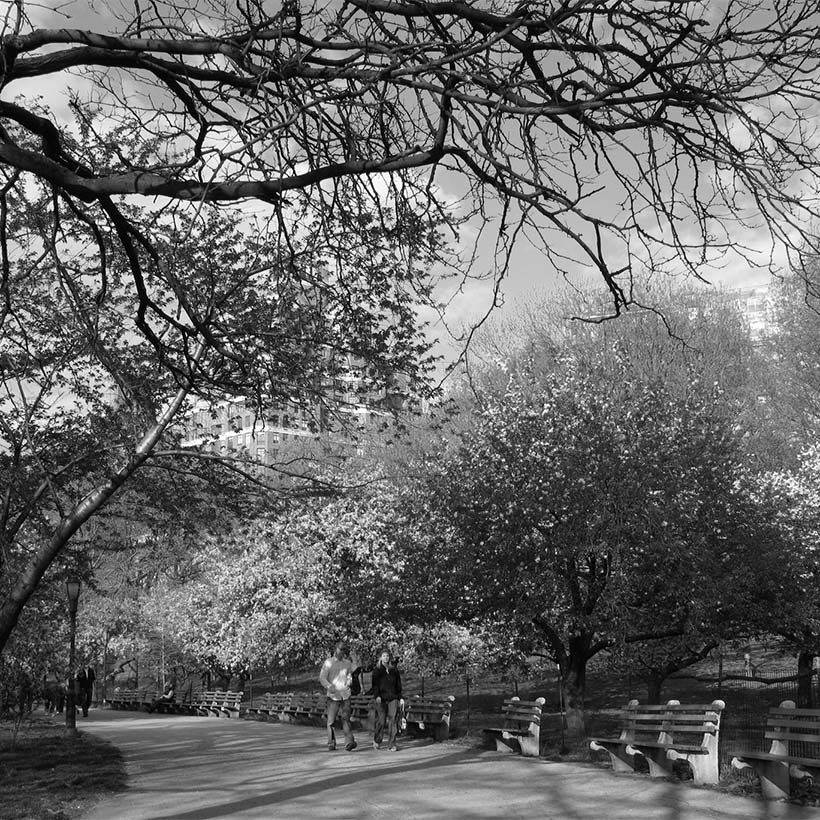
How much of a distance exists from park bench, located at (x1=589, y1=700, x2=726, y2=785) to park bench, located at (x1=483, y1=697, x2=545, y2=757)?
85.9 inches

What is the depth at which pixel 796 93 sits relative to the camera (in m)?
5.14

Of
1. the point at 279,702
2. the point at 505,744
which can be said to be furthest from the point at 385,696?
the point at 279,702

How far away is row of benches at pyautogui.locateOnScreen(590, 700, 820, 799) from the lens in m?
9.07

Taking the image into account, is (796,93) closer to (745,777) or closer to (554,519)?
(745,777)

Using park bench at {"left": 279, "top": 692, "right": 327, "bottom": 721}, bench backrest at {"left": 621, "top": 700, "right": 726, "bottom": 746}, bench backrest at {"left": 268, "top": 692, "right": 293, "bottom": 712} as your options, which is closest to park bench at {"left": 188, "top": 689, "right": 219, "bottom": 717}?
bench backrest at {"left": 268, "top": 692, "right": 293, "bottom": 712}

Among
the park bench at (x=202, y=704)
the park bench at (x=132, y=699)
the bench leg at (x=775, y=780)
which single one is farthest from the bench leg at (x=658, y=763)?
the park bench at (x=132, y=699)

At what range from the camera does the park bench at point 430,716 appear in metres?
18.0

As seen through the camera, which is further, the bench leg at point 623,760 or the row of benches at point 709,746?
the bench leg at point 623,760

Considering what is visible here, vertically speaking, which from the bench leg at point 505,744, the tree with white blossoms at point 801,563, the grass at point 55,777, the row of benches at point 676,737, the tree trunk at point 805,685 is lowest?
the grass at point 55,777

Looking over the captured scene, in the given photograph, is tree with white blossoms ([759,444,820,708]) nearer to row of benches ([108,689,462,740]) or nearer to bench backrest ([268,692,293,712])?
row of benches ([108,689,462,740])

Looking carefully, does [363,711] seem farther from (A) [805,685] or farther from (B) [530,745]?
(A) [805,685]

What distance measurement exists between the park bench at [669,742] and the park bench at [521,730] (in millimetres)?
2181

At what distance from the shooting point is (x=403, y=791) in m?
10.8

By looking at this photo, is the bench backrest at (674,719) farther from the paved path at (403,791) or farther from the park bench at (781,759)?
the park bench at (781,759)
